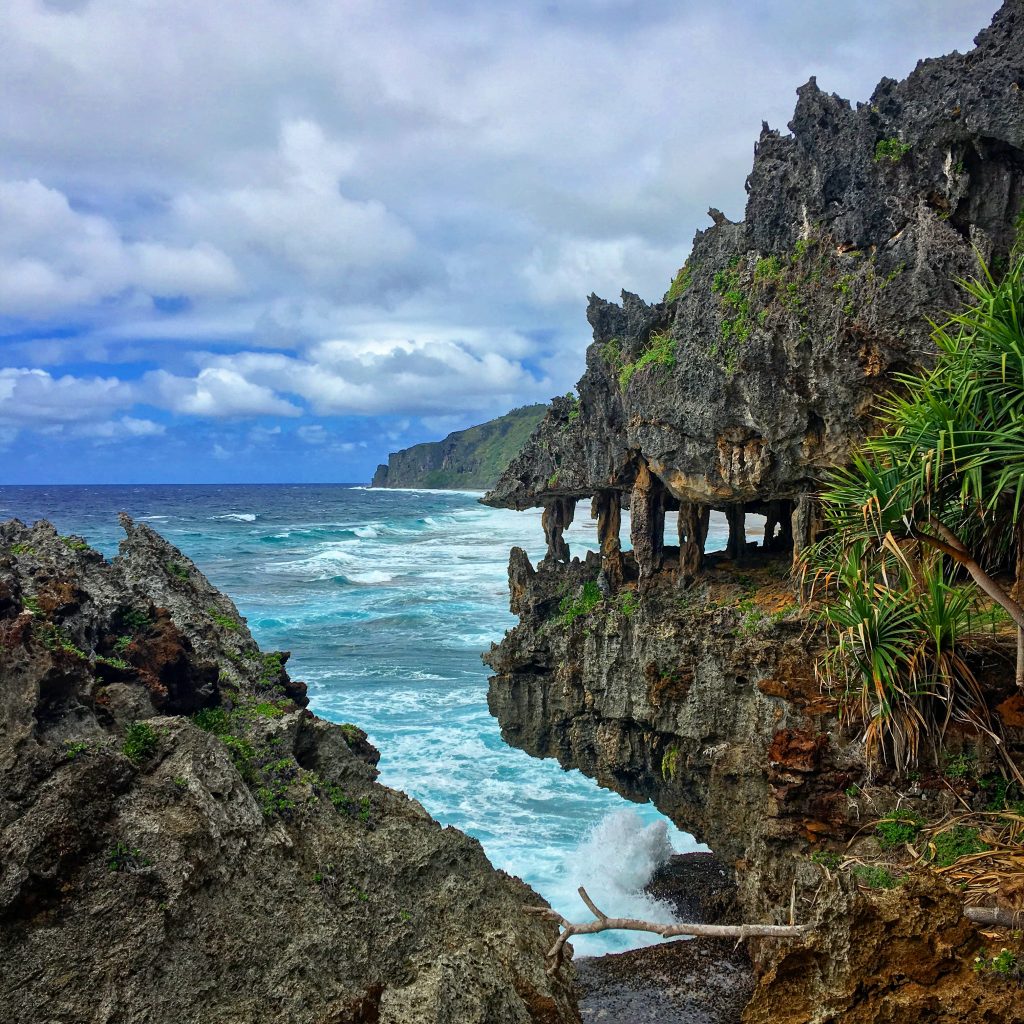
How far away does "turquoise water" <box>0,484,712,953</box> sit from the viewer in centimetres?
1518

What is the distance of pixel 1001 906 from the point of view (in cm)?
632

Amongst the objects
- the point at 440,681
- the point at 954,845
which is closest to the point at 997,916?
the point at 954,845

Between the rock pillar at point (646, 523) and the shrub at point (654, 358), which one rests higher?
the shrub at point (654, 358)

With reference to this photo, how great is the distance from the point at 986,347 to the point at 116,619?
412 inches

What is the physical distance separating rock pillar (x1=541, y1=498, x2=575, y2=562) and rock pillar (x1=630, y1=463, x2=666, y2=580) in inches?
158

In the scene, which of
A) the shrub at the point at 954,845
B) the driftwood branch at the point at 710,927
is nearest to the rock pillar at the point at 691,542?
the shrub at the point at 954,845

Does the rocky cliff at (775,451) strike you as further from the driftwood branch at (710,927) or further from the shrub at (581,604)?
the driftwood branch at (710,927)

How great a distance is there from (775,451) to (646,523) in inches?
179

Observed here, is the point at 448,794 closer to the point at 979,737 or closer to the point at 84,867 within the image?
the point at 979,737

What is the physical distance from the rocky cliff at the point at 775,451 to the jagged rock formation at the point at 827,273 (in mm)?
37

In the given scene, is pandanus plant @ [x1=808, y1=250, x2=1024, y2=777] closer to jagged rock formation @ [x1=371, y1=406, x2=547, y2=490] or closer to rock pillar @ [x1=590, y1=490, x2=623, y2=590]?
rock pillar @ [x1=590, y1=490, x2=623, y2=590]

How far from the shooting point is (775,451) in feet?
46.0

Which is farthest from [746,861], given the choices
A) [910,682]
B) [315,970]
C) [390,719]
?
[390,719]

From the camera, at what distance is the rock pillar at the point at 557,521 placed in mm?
22016
